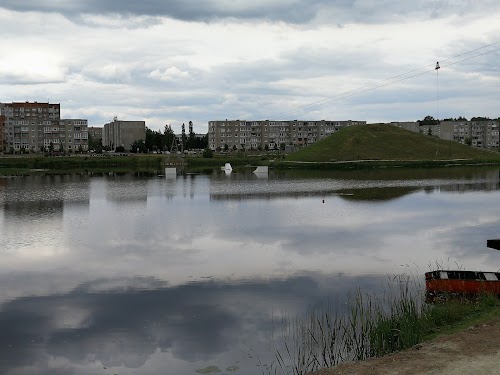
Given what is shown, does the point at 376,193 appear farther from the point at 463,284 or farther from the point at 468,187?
the point at 463,284

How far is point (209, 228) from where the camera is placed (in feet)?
158

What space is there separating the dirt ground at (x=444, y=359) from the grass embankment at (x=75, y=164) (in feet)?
495

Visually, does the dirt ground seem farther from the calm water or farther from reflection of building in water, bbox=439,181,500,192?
reflection of building in water, bbox=439,181,500,192

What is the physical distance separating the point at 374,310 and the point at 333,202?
45.4m

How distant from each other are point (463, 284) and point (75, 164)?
159417 millimetres

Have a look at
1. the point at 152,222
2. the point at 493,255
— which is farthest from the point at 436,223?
the point at 152,222

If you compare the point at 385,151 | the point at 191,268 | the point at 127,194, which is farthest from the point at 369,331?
the point at 385,151

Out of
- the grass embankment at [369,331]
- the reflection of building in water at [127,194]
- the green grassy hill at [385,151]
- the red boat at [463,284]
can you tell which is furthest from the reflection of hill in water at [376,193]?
the green grassy hill at [385,151]

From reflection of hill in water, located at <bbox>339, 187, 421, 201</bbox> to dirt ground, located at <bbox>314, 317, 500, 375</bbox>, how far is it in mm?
53734

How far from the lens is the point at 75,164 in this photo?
170 metres

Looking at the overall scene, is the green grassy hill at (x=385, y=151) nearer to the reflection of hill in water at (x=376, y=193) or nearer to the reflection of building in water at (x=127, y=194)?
the reflection of hill in water at (x=376, y=193)

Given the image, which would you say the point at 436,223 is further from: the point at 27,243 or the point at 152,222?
the point at 27,243

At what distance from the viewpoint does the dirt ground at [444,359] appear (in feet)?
48.9

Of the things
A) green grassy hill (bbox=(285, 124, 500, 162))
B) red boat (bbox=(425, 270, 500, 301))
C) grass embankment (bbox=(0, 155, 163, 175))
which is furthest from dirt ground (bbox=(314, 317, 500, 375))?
green grassy hill (bbox=(285, 124, 500, 162))
